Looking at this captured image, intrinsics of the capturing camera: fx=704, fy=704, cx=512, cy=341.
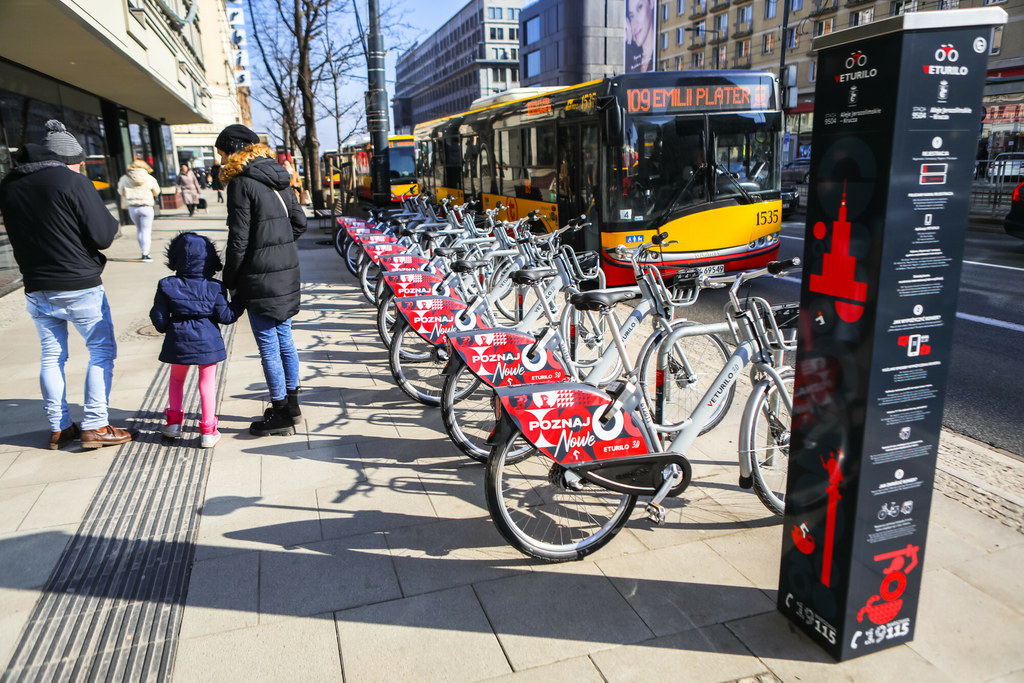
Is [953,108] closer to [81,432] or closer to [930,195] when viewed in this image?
[930,195]

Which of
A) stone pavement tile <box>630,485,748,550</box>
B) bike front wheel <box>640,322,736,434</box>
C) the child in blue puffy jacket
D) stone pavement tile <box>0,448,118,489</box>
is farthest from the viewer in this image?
the child in blue puffy jacket

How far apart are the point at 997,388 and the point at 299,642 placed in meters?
5.63

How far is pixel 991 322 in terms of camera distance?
25.1 ft

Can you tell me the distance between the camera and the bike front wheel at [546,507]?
3.01 metres

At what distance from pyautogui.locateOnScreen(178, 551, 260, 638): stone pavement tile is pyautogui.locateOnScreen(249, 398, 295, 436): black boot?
1.53 meters

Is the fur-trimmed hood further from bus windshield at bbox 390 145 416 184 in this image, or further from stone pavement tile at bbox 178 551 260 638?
bus windshield at bbox 390 145 416 184

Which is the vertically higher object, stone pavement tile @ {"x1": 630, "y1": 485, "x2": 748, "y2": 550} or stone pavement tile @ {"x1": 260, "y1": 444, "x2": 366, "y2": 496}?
stone pavement tile @ {"x1": 260, "y1": 444, "x2": 366, "y2": 496}

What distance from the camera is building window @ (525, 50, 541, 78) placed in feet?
236

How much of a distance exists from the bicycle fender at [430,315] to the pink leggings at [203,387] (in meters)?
1.32

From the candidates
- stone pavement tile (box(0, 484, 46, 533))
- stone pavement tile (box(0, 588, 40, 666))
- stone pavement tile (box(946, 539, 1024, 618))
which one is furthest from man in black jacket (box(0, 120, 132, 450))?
stone pavement tile (box(946, 539, 1024, 618))

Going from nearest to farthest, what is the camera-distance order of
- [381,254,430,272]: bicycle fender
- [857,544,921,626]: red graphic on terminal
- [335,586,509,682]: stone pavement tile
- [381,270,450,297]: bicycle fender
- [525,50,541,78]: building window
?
[857,544,921,626]: red graphic on terminal, [335,586,509,682]: stone pavement tile, [381,270,450,297]: bicycle fender, [381,254,430,272]: bicycle fender, [525,50,541,78]: building window

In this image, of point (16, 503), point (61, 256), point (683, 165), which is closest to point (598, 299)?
point (61, 256)

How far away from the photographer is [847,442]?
7.46ft

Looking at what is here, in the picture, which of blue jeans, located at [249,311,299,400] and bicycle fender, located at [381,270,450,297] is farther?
bicycle fender, located at [381,270,450,297]
